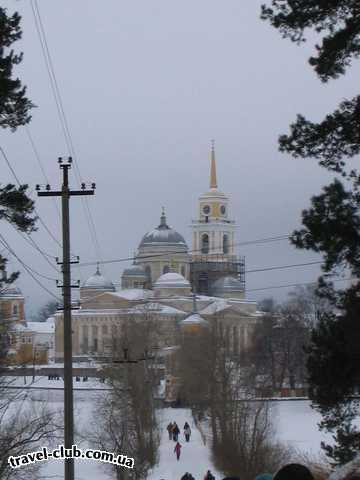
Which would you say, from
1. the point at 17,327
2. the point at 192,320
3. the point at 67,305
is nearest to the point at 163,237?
the point at 192,320

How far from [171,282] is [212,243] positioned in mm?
14645

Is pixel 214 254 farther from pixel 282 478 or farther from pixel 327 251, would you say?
pixel 282 478

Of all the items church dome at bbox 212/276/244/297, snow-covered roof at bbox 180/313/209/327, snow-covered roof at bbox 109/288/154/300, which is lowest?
snow-covered roof at bbox 180/313/209/327

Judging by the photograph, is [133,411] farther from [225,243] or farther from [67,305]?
[225,243]

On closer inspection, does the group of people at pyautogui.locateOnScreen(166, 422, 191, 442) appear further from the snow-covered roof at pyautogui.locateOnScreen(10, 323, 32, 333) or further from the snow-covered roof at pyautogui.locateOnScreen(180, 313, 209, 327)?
the snow-covered roof at pyautogui.locateOnScreen(180, 313, 209, 327)

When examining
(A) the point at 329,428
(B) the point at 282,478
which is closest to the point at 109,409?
(A) the point at 329,428

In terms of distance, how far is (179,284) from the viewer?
129000mm

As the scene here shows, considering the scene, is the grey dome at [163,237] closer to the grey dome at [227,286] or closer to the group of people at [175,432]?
the grey dome at [227,286]

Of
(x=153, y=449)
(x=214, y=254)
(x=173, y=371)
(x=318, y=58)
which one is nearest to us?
(x=318, y=58)

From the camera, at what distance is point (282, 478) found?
26.3 ft

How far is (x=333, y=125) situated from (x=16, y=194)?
450 centimetres

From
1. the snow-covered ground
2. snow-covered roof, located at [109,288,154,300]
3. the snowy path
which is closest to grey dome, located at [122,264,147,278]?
snow-covered roof, located at [109,288,154,300]

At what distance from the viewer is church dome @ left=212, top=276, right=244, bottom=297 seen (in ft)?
439

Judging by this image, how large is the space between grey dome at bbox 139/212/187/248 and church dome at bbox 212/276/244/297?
718cm
